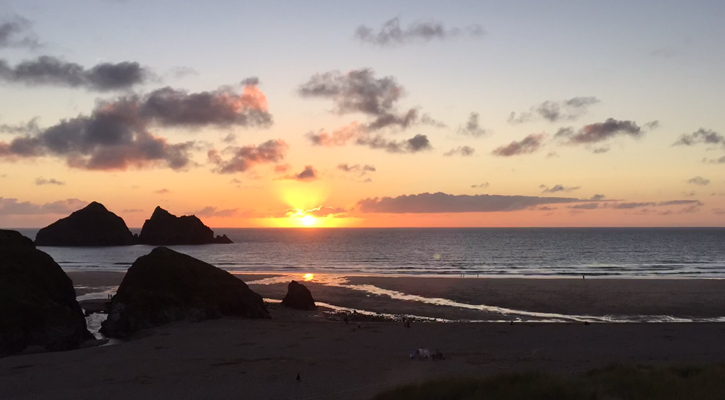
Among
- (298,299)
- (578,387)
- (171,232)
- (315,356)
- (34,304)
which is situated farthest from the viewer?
(171,232)

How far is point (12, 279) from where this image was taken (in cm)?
2783

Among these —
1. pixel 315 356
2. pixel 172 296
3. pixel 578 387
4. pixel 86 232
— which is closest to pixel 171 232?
pixel 86 232

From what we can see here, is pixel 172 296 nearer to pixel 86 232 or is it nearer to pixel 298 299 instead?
pixel 298 299

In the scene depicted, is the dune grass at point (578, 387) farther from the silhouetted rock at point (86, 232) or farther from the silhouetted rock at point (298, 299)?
the silhouetted rock at point (86, 232)

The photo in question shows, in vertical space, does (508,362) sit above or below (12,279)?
below

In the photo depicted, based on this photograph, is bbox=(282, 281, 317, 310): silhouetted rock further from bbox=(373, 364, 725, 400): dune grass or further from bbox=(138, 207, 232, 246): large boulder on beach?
bbox=(138, 207, 232, 246): large boulder on beach

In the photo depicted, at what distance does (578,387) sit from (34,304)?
984 inches

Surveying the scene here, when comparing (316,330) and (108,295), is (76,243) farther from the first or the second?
(316,330)

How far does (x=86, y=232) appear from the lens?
6447 inches

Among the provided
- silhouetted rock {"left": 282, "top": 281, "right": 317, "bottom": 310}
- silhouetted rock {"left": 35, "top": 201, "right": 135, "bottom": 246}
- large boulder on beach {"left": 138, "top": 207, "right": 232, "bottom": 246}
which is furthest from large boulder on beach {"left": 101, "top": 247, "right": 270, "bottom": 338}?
silhouetted rock {"left": 35, "top": 201, "right": 135, "bottom": 246}

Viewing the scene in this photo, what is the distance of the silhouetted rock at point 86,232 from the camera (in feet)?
534

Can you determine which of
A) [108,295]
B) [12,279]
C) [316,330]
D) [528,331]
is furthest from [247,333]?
[108,295]

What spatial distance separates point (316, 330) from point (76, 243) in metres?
158

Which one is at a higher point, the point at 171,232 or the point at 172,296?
the point at 171,232
